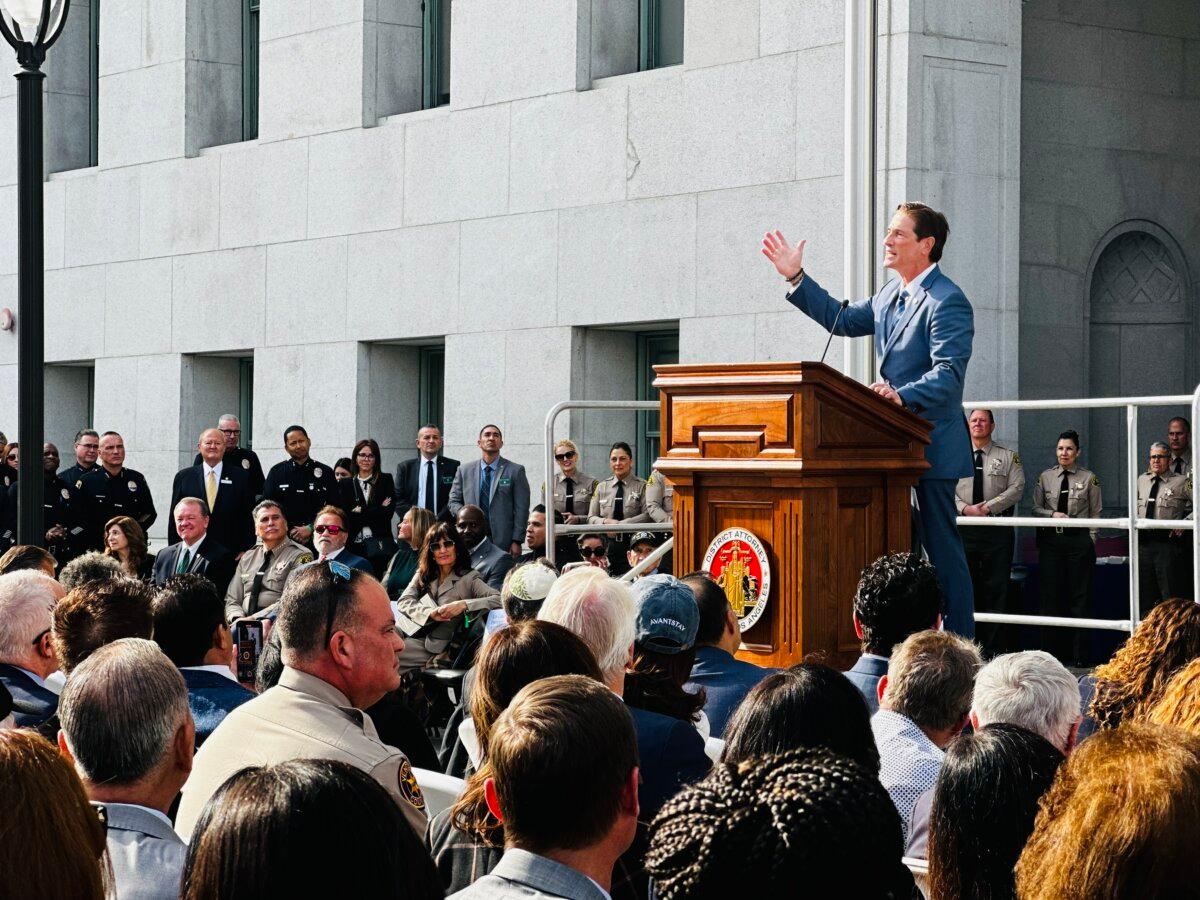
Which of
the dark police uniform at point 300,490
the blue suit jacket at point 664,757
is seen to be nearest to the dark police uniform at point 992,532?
the dark police uniform at point 300,490

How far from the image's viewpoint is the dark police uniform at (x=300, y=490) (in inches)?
578

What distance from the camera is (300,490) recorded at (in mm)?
14719

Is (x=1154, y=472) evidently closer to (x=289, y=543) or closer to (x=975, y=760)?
(x=289, y=543)

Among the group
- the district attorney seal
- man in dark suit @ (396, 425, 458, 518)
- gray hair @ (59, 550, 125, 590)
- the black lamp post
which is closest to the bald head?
man in dark suit @ (396, 425, 458, 518)

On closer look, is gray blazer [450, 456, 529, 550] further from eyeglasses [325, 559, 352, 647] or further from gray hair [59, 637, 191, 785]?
gray hair [59, 637, 191, 785]

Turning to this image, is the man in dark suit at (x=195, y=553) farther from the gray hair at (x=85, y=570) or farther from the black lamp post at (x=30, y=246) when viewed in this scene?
the gray hair at (x=85, y=570)

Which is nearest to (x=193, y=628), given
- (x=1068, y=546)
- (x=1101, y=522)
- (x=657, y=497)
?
(x=1101, y=522)

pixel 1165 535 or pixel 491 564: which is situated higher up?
pixel 1165 535

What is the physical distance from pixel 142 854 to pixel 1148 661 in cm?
269

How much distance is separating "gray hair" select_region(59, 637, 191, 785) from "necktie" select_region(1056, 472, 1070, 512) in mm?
10256

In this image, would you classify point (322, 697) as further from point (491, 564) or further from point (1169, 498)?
point (1169, 498)

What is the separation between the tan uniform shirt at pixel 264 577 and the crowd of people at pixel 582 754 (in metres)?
2.59

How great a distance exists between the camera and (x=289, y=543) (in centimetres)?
1132

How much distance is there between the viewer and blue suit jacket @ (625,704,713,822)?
11.9 feet
